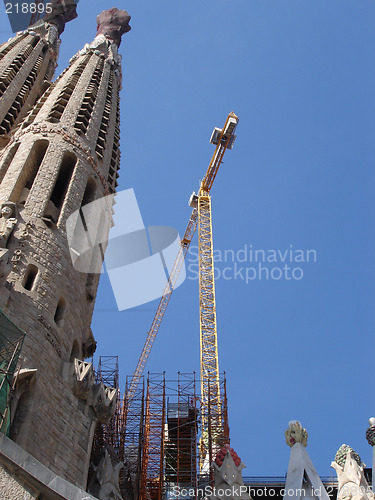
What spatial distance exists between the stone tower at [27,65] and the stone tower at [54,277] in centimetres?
692

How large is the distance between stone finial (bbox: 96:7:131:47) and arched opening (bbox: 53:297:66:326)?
34123mm

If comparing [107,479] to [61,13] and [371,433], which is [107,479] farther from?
[61,13]

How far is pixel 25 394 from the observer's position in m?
17.9

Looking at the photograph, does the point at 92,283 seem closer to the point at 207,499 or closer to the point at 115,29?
the point at 207,499

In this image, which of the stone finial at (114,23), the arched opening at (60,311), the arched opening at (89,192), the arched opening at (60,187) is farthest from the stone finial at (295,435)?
the stone finial at (114,23)

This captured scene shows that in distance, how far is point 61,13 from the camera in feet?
208

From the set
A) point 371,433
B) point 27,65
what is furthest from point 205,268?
point 371,433

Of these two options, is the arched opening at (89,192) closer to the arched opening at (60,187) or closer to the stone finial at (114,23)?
the arched opening at (60,187)

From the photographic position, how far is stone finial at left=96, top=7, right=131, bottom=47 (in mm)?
52656

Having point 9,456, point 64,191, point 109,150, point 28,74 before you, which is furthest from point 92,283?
point 28,74

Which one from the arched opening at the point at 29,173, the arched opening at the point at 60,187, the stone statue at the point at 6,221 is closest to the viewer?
the stone statue at the point at 6,221

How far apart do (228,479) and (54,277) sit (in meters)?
7.86

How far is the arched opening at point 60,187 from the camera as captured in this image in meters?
24.2

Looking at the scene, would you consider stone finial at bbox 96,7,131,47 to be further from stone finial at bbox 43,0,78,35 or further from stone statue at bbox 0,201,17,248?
stone statue at bbox 0,201,17,248
